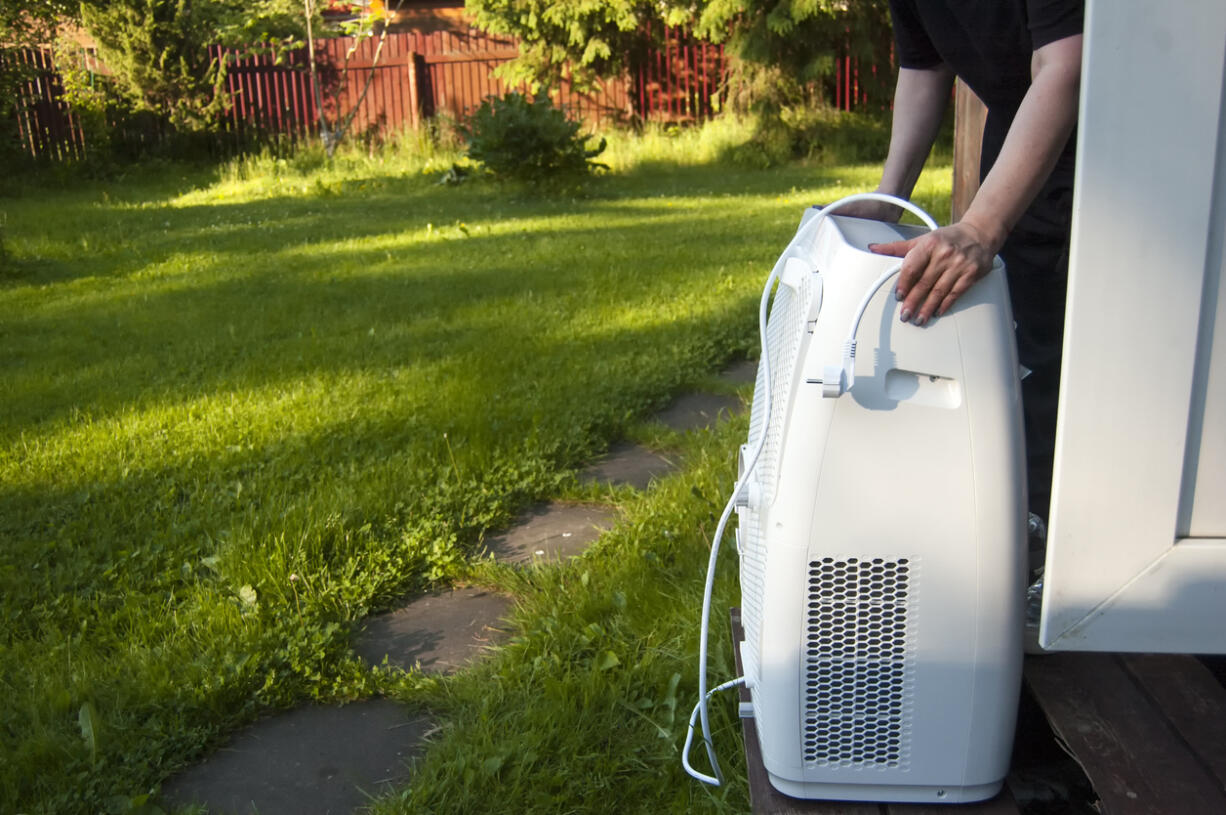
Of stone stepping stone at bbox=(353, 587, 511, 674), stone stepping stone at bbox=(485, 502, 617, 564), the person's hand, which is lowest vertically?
stone stepping stone at bbox=(353, 587, 511, 674)

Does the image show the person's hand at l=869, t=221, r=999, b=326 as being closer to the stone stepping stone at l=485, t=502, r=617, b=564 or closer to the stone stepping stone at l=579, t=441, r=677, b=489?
the stone stepping stone at l=485, t=502, r=617, b=564

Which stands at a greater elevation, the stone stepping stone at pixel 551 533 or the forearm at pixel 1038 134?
the forearm at pixel 1038 134

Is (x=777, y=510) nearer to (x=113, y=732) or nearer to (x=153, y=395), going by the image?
(x=113, y=732)

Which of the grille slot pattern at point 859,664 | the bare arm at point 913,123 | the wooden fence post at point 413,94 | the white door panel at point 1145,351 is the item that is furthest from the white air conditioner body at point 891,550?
the wooden fence post at point 413,94

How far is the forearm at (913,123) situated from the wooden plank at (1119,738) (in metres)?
0.90

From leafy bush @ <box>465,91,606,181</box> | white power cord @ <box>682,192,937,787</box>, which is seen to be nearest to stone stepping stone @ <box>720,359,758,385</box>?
white power cord @ <box>682,192,937,787</box>

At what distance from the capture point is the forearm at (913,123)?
6.63ft

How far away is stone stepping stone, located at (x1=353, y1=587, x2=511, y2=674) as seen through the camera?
2.38 m

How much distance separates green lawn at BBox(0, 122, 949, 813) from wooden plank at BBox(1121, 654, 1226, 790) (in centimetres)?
69

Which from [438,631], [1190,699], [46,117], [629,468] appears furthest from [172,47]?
[1190,699]

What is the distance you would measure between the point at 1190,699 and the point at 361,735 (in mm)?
1465

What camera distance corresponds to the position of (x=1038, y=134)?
141cm

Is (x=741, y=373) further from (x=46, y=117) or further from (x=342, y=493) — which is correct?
(x=46, y=117)

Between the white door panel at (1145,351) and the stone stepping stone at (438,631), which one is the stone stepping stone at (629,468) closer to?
the stone stepping stone at (438,631)
